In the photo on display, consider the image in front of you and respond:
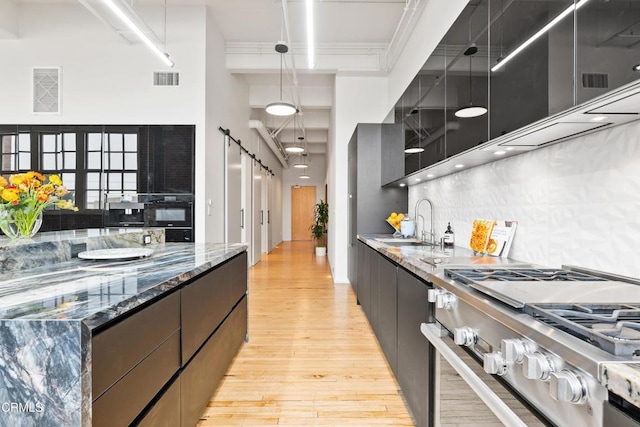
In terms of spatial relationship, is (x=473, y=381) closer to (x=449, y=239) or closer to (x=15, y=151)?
(x=449, y=239)

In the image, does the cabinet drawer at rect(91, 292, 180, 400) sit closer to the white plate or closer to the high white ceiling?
the white plate

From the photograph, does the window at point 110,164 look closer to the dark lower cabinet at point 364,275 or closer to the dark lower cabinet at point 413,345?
the dark lower cabinet at point 364,275

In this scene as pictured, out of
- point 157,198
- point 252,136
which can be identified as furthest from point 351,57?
point 157,198

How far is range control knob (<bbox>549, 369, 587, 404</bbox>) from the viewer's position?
58 centimetres

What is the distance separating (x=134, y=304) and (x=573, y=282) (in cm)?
148

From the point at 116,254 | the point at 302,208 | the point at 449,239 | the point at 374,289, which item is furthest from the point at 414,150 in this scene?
the point at 302,208

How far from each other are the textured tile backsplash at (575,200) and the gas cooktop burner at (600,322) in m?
0.54

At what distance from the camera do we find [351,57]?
5.22m

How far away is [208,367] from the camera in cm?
180

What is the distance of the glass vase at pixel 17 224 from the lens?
65.5 inches

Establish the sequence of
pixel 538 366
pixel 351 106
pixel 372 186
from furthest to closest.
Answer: pixel 351 106 < pixel 372 186 < pixel 538 366

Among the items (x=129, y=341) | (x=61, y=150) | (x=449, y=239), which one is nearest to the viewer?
(x=129, y=341)

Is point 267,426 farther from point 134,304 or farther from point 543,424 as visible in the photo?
point 543,424

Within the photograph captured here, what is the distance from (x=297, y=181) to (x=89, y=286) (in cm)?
1233
